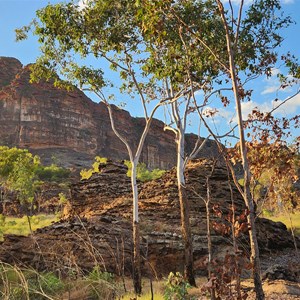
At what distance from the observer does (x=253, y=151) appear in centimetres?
803

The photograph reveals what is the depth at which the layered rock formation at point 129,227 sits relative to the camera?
1379 centimetres

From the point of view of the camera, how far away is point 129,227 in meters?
15.9

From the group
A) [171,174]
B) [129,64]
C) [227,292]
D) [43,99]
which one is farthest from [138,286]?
[43,99]

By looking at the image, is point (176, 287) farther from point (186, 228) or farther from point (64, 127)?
point (64, 127)

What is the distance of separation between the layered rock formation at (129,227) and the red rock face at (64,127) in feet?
214

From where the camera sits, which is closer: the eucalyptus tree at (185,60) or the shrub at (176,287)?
the shrub at (176,287)

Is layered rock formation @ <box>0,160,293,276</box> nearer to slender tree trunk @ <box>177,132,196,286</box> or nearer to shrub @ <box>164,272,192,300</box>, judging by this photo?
slender tree trunk @ <box>177,132,196,286</box>

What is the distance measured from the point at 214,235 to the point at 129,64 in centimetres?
775

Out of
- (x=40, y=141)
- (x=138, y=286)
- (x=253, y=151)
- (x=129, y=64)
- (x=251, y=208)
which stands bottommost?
(x=138, y=286)

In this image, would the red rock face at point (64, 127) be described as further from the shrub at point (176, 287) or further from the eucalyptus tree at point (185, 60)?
the shrub at point (176, 287)

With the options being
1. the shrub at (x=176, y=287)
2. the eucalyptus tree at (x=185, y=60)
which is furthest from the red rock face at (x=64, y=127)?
the shrub at (x=176, y=287)

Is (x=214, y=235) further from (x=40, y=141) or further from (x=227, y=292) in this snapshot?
(x=40, y=141)

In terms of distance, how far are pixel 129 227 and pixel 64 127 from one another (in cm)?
8791

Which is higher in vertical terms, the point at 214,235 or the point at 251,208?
the point at 251,208
